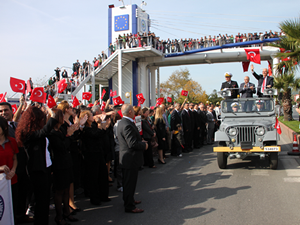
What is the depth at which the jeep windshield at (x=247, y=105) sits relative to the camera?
30.1ft

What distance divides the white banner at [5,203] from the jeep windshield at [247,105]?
A: 295 inches

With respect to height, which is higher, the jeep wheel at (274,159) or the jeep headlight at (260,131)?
the jeep headlight at (260,131)

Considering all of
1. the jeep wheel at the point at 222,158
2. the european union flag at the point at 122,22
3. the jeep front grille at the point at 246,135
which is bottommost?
the jeep wheel at the point at 222,158

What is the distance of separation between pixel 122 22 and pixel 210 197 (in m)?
31.8

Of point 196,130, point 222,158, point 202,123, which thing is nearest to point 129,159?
point 222,158

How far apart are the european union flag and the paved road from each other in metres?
28.6

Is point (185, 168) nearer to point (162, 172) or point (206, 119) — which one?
point (162, 172)

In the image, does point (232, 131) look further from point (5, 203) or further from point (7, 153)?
point (5, 203)

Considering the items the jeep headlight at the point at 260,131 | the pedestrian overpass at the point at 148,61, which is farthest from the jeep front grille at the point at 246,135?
the pedestrian overpass at the point at 148,61

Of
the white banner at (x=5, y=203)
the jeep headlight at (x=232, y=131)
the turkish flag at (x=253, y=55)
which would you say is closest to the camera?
the white banner at (x=5, y=203)

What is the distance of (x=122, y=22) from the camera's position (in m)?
34.2

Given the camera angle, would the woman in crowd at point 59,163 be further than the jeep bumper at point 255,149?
No

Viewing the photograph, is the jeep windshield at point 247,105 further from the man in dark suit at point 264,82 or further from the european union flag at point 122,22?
the european union flag at point 122,22

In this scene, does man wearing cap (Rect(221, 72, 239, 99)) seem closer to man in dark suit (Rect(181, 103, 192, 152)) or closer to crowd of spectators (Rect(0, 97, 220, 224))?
man in dark suit (Rect(181, 103, 192, 152))
